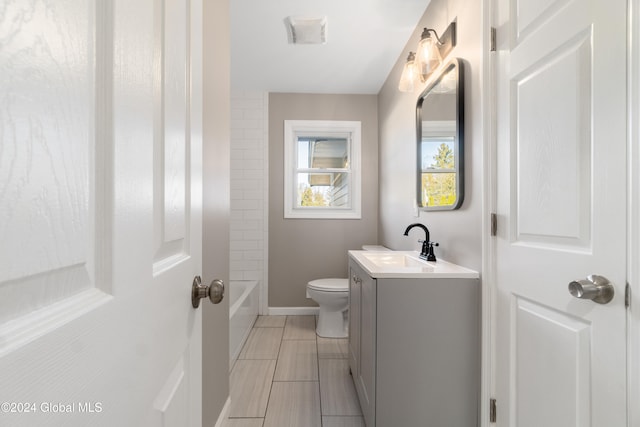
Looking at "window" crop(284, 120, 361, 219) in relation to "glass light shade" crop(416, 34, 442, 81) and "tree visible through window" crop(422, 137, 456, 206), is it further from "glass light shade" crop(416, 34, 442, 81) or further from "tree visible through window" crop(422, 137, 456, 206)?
"glass light shade" crop(416, 34, 442, 81)

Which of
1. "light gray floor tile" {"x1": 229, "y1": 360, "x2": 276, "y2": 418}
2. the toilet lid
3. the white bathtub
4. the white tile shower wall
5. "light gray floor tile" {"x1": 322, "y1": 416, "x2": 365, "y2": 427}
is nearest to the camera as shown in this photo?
"light gray floor tile" {"x1": 322, "y1": 416, "x2": 365, "y2": 427}

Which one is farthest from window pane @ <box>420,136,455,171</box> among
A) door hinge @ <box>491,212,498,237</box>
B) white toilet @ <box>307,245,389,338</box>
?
Answer: white toilet @ <box>307,245,389,338</box>

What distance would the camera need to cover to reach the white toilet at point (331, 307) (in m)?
2.72

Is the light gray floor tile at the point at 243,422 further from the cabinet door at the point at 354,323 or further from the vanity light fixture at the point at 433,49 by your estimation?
the vanity light fixture at the point at 433,49

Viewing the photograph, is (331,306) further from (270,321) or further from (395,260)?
(395,260)

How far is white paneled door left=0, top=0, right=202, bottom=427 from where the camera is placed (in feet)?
0.84

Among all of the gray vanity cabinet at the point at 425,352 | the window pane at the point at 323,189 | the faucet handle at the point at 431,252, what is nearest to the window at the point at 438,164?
the faucet handle at the point at 431,252

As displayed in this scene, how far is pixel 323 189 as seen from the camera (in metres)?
3.59

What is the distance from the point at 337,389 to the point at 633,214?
1813mm

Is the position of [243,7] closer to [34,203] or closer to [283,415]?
[34,203]

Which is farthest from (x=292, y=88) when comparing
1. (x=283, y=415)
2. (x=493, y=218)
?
(x=283, y=415)

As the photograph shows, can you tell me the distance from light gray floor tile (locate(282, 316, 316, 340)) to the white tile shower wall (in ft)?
1.56

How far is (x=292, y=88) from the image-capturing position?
335 centimetres

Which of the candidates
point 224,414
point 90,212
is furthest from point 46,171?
Answer: point 224,414
